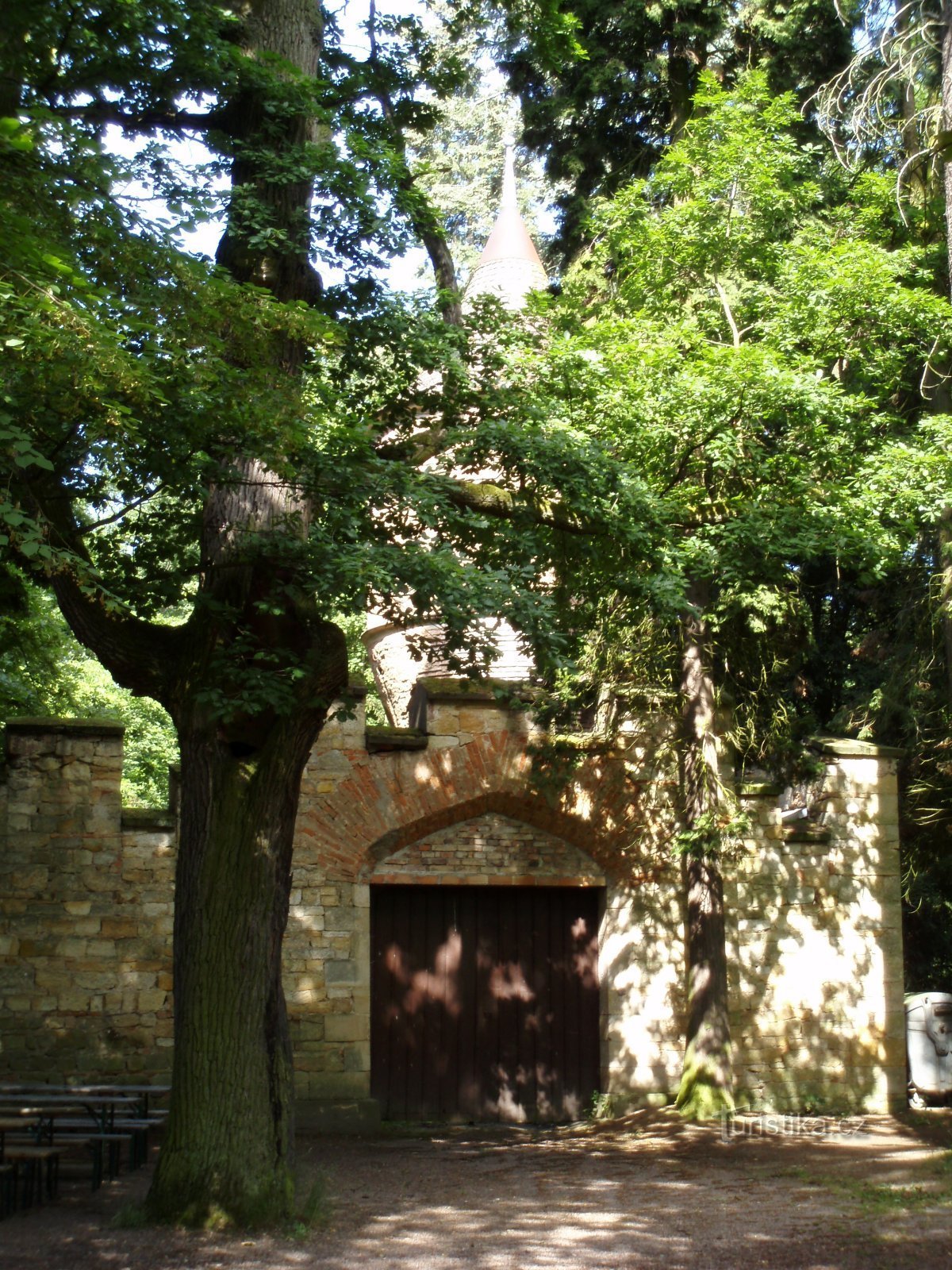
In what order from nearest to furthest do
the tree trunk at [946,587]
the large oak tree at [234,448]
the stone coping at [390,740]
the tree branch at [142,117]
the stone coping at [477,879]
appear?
the large oak tree at [234,448] → the tree branch at [142,117] → the stone coping at [390,740] → the stone coping at [477,879] → the tree trunk at [946,587]

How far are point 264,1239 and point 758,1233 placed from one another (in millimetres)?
2694

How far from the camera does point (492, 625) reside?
43.9ft

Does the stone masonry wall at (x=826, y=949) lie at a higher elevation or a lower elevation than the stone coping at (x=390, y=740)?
lower

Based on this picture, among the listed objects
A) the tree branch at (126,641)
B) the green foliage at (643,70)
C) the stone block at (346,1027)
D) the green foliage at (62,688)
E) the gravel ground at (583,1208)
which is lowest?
the gravel ground at (583,1208)

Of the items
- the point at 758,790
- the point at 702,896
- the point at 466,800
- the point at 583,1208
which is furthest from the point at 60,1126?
the point at 758,790

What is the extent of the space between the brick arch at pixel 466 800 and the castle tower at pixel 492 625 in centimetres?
112

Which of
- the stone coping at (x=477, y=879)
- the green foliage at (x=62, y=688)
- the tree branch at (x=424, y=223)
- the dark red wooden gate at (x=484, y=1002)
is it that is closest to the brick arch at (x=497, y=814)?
the stone coping at (x=477, y=879)

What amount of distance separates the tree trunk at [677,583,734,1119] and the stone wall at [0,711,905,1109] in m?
0.43

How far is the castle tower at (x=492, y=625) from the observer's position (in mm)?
13531

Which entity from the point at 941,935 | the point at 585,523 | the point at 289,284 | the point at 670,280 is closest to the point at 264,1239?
the point at 585,523

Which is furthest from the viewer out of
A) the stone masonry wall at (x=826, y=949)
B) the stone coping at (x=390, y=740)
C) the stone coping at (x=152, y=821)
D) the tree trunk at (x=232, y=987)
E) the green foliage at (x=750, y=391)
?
the stone masonry wall at (x=826, y=949)

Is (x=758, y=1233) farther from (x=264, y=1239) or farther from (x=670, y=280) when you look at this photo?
(x=670, y=280)

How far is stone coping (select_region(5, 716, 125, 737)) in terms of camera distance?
10695 mm

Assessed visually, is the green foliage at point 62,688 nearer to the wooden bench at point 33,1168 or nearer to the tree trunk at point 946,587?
the wooden bench at point 33,1168
